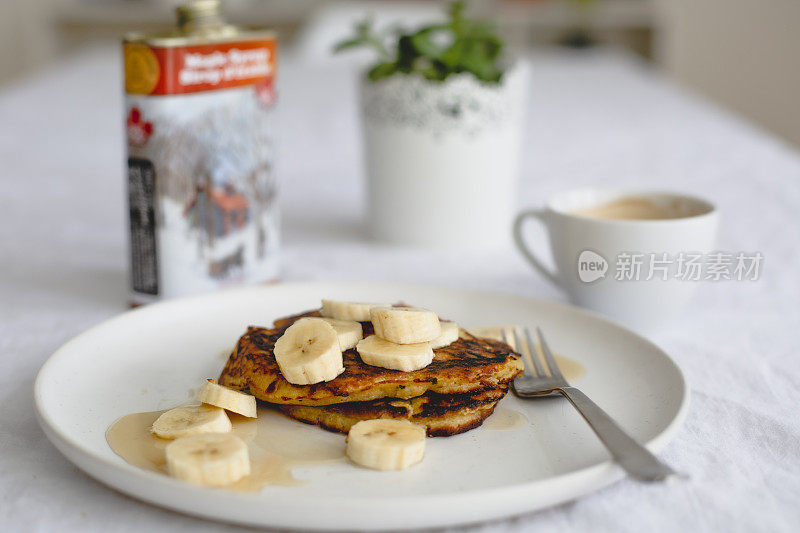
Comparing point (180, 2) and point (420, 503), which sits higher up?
point (180, 2)

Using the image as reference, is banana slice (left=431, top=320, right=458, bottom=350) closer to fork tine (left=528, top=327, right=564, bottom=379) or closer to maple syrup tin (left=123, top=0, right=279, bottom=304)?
fork tine (left=528, top=327, right=564, bottom=379)

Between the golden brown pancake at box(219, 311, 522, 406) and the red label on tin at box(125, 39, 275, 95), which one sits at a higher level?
the red label on tin at box(125, 39, 275, 95)

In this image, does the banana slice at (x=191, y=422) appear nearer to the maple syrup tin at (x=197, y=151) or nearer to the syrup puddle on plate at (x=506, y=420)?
the syrup puddle on plate at (x=506, y=420)

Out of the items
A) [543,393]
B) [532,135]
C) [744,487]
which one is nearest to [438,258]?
[543,393]

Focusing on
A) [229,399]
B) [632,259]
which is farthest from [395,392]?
[632,259]

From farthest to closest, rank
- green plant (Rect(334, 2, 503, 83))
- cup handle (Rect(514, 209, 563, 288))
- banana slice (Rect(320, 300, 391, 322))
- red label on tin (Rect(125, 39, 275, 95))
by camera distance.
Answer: green plant (Rect(334, 2, 503, 83)), cup handle (Rect(514, 209, 563, 288)), red label on tin (Rect(125, 39, 275, 95)), banana slice (Rect(320, 300, 391, 322))

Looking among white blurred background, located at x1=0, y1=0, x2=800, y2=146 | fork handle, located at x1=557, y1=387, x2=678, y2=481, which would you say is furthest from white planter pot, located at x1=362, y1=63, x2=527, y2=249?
white blurred background, located at x1=0, y1=0, x2=800, y2=146

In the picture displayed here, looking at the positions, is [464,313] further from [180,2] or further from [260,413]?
[180,2]

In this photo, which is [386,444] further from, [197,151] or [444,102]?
[444,102]
